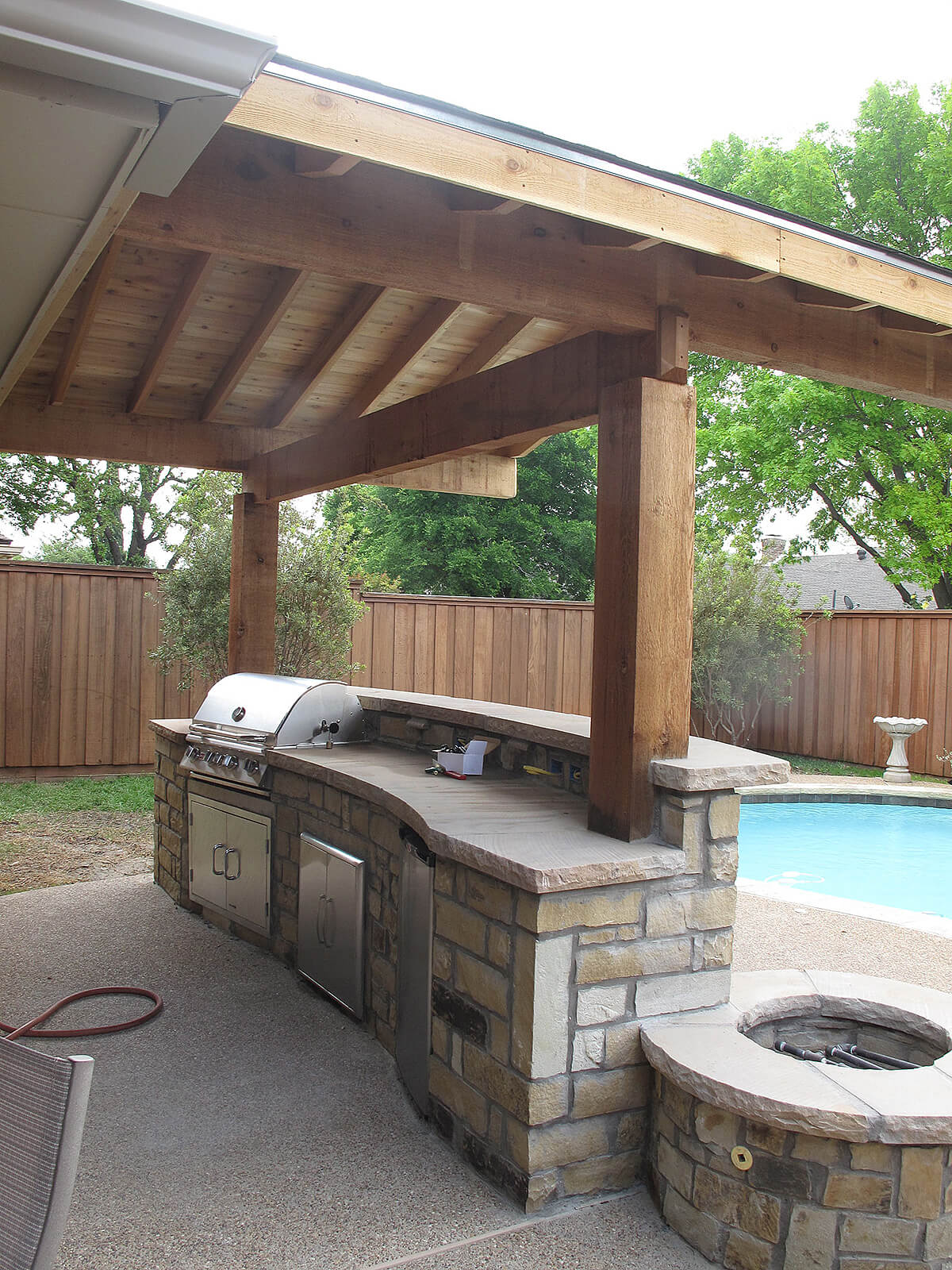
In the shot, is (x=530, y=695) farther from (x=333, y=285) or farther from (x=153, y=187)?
(x=153, y=187)

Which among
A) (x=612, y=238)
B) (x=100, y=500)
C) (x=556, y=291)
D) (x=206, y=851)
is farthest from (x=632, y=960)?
(x=100, y=500)

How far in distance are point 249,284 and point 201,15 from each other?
3.00 m

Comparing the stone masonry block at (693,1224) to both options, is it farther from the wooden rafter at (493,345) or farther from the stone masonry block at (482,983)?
the wooden rafter at (493,345)

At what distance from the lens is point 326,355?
16.2 ft

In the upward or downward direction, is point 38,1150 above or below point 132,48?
below

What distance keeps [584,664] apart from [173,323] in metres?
7.45

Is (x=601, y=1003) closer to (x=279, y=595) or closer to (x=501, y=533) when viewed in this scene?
(x=279, y=595)

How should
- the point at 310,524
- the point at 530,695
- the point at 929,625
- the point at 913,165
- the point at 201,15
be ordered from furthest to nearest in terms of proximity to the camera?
the point at 913,165, the point at 530,695, the point at 929,625, the point at 310,524, the point at 201,15

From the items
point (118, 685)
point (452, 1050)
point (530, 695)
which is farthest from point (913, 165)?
point (452, 1050)

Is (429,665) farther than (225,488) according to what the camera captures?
Yes

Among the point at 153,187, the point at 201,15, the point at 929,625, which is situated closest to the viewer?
the point at 201,15

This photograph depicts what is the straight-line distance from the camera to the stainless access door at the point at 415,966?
10.2 feet

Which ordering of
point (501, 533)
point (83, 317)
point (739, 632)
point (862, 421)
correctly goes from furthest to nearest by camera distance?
1. point (501, 533)
2. point (862, 421)
3. point (739, 632)
4. point (83, 317)

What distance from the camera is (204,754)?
192 inches
